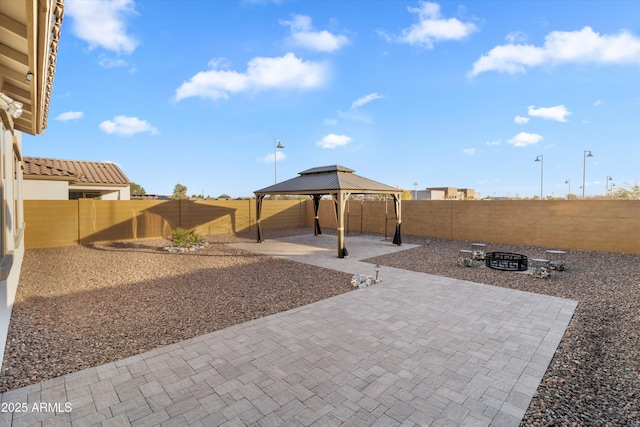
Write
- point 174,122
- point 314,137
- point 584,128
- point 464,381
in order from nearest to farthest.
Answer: point 464,381 → point 584,128 → point 174,122 → point 314,137

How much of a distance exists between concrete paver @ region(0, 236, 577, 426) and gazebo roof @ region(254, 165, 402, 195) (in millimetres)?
5852

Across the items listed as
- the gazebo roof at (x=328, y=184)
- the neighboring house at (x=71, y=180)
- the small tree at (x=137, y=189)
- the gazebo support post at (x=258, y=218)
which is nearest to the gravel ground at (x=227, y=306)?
the gazebo support post at (x=258, y=218)

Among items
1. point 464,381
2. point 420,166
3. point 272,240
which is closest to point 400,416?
point 464,381

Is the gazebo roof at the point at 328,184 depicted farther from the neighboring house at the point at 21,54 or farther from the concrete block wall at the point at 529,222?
the neighboring house at the point at 21,54

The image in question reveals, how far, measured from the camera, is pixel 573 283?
685 centimetres

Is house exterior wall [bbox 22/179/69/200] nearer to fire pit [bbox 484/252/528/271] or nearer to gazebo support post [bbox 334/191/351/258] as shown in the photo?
gazebo support post [bbox 334/191/351/258]

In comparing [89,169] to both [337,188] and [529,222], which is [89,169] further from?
[529,222]

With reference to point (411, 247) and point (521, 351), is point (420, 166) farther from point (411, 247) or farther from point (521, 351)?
point (521, 351)

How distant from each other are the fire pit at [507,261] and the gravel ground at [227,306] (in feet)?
Answer: 1.71

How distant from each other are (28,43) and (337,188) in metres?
7.94

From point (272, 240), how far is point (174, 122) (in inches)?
447

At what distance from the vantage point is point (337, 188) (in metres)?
9.86

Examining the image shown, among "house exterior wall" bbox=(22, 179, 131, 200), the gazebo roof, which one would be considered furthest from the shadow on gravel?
"house exterior wall" bbox=(22, 179, 131, 200)

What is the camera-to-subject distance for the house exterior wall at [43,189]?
13.0 m
